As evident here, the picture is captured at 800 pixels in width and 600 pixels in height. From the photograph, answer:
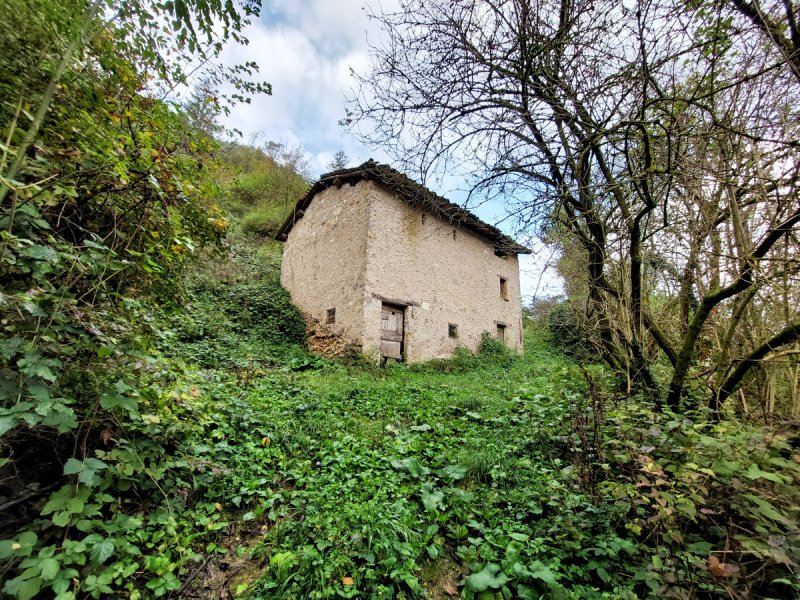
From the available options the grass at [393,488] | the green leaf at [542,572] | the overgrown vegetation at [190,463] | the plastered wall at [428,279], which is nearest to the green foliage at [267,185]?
the plastered wall at [428,279]

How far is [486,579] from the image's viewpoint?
1858 millimetres

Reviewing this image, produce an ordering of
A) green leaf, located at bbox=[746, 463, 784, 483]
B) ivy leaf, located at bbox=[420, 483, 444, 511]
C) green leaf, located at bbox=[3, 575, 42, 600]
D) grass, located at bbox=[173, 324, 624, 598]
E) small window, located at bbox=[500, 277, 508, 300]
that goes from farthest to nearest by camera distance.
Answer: small window, located at bbox=[500, 277, 508, 300] → ivy leaf, located at bbox=[420, 483, 444, 511] → grass, located at bbox=[173, 324, 624, 598] → green leaf, located at bbox=[746, 463, 784, 483] → green leaf, located at bbox=[3, 575, 42, 600]

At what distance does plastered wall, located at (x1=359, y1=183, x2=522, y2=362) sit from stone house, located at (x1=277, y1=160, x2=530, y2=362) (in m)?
0.03

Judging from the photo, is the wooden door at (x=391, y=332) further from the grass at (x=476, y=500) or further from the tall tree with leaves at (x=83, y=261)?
the tall tree with leaves at (x=83, y=261)

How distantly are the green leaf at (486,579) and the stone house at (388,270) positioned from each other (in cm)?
596

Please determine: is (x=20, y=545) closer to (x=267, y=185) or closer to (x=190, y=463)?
(x=190, y=463)

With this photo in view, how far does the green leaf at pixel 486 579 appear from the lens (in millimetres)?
1828

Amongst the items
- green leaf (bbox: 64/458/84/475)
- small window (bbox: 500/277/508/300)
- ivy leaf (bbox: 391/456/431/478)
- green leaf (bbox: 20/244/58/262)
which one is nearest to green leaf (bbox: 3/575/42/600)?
green leaf (bbox: 64/458/84/475)

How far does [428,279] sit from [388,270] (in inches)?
58.6

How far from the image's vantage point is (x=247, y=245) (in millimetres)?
14531

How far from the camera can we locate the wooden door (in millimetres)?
8352

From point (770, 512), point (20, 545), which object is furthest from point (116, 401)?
point (770, 512)

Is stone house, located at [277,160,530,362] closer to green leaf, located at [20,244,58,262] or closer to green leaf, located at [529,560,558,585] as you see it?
green leaf, located at [529,560,558,585]

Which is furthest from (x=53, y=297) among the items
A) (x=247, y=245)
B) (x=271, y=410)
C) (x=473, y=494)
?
(x=247, y=245)
